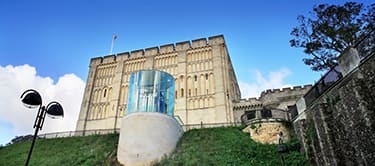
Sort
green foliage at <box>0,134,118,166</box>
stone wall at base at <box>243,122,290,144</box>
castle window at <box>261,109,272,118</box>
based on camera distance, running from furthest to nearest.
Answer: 1. castle window at <box>261,109,272,118</box>
2. green foliage at <box>0,134,118,166</box>
3. stone wall at base at <box>243,122,290,144</box>

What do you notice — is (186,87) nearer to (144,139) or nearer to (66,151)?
(66,151)

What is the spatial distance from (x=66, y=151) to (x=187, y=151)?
1063 cm

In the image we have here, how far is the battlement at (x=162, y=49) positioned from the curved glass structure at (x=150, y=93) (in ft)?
67.0

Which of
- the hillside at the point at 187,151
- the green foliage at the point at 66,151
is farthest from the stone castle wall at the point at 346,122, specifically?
the green foliage at the point at 66,151

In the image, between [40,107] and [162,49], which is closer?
[40,107]

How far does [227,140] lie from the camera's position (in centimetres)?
1592

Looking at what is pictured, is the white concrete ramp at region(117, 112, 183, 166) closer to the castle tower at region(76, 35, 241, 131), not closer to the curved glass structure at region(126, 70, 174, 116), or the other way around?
the curved glass structure at region(126, 70, 174, 116)

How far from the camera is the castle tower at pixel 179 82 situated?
31.2 metres

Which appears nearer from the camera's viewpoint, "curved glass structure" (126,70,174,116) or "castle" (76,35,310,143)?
"curved glass structure" (126,70,174,116)

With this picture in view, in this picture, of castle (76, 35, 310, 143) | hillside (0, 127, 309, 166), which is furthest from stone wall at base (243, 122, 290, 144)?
castle (76, 35, 310, 143)

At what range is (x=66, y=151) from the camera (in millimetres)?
19172

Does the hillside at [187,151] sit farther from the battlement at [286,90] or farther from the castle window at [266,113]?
the battlement at [286,90]

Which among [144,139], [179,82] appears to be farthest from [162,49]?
[144,139]

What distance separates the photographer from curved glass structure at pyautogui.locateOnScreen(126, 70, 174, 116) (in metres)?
15.6
